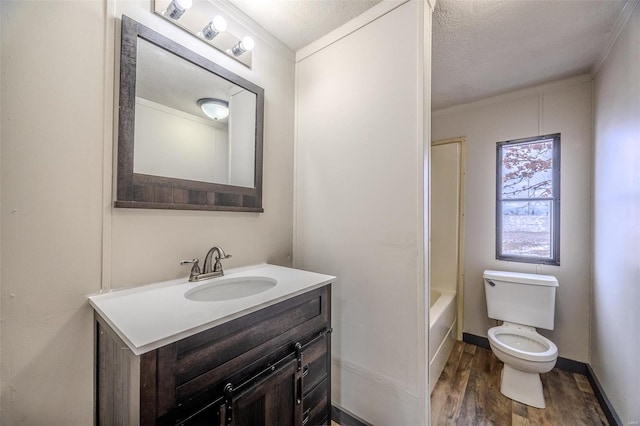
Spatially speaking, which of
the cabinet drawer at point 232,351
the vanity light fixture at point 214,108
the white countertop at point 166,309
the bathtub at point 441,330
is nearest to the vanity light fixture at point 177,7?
the vanity light fixture at point 214,108

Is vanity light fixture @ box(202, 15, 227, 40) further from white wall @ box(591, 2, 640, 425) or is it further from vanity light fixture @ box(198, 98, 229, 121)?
white wall @ box(591, 2, 640, 425)

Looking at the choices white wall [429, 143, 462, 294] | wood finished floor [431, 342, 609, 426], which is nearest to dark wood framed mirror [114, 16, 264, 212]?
wood finished floor [431, 342, 609, 426]

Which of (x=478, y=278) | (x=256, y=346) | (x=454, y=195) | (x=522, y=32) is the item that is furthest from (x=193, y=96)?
(x=478, y=278)

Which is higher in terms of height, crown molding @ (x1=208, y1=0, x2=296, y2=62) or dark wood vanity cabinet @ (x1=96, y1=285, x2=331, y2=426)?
crown molding @ (x1=208, y1=0, x2=296, y2=62)

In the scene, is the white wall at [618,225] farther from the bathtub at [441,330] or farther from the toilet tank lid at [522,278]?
the bathtub at [441,330]

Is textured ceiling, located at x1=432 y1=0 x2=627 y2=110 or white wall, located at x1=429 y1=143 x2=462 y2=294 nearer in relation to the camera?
textured ceiling, located at x1=432 y1=0 x2=627 y2=110

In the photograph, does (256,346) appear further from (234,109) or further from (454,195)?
(454,195)

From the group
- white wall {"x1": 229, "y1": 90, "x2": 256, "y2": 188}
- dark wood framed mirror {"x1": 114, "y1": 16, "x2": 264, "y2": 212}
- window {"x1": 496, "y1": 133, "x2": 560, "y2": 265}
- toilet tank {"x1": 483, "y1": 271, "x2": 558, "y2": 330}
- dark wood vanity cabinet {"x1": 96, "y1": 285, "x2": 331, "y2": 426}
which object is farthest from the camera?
window {"x1": 496, "y1": 133, "x2": 560, "y2": 265}

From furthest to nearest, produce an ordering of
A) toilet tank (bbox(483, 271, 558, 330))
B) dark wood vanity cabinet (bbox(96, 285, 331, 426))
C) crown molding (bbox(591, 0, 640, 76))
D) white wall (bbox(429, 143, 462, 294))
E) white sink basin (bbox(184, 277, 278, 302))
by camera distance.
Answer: white wall (bbox(429, 143, 462, 294)), toilet tank (bbox(483, 271, 558, 330)), crown molding (bbox(591, 0, 640, 76)), white sink basin (bbox(184, 277, 278, 302)), dark wood vanity cabinet (bbox(96, 285, 331, 426))

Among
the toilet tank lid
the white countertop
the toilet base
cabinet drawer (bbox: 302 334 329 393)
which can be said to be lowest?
the toilet base

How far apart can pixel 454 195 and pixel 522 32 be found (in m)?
1.32

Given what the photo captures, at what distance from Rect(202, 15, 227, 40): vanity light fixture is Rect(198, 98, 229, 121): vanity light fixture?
11.8 inches

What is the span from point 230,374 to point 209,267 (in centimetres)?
59

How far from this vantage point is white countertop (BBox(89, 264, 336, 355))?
68 cm
